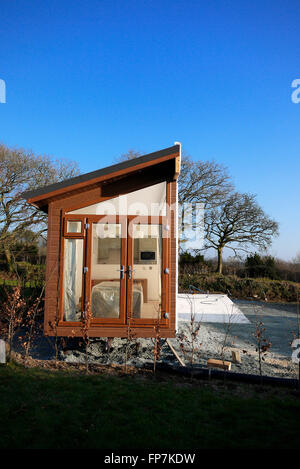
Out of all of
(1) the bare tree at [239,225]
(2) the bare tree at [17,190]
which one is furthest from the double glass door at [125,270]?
(1) the bare tree at [239,225]

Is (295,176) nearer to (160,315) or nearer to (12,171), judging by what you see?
(160,315)

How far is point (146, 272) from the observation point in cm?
554

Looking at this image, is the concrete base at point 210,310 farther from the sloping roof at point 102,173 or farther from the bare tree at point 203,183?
the bare tree at point 203,183

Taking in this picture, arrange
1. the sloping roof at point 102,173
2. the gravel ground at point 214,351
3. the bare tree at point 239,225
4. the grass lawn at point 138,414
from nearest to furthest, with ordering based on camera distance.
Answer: the grass lawn at point 138,414 → the gravel ground at point 214,351 → the sloping roof at point 102,173 → the bare tree at point 239,225

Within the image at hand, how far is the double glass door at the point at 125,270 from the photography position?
549 cm

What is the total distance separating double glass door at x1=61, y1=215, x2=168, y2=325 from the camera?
18.0ft

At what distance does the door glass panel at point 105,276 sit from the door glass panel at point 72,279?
0.24 metres

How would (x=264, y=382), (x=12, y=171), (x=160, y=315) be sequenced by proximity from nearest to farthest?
(x=264, y=382) < (x=160, y=315) < (x=12, y=171)

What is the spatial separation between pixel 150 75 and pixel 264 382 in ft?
27.3

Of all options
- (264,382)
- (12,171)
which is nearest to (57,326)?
(264,382)

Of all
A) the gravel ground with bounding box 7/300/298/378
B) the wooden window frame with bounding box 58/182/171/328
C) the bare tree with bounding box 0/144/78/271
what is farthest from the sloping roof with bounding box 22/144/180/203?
the bare tree with bounding box 0/144/78/271

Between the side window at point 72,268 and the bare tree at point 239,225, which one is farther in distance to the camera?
the bare tree at point 239,225

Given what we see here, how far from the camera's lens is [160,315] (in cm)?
547

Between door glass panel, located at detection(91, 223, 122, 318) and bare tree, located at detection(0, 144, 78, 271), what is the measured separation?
45.3 feet
